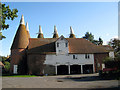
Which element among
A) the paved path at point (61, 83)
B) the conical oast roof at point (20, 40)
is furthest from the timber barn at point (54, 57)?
the paved path at point (61, 83)

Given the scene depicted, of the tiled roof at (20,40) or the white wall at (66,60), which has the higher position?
the tiled roof at (20,40)

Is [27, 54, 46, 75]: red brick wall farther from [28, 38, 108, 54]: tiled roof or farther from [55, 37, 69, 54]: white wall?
[55, 37, 69, 54]: white wall

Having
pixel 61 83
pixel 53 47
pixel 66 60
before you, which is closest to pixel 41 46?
pixel 53 47

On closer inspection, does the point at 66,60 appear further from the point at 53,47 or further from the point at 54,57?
the point at 53,47

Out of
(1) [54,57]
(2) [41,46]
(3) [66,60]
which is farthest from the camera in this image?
(2) [41,46]

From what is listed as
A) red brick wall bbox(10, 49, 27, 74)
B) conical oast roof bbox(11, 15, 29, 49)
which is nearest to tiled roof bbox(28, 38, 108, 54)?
conical oast roof bbox(11, 15, 29, 49)

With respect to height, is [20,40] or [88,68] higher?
[20,40]

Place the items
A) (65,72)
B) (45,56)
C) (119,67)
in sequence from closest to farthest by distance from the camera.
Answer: (119,67) → (45,56) → (65,72)

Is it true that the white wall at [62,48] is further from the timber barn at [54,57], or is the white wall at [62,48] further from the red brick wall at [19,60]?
the red brick wall at [19,60]

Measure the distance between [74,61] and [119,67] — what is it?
15059 mm

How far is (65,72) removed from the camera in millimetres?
33812

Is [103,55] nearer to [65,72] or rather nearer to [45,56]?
[65,72]

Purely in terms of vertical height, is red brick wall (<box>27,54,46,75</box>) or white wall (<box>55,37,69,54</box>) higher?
white wall (<box>55,37,69,54</box>)

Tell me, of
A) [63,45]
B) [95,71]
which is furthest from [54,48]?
[95,71]
